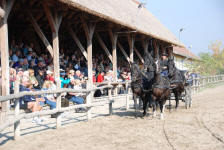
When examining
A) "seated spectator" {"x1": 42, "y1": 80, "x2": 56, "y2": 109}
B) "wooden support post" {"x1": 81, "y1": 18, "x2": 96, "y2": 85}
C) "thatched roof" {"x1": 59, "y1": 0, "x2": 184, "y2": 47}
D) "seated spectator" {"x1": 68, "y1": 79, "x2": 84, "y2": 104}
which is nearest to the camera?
"seated spectator" {"x1": 42, "y1": 80, "x2": 56, "y2": 109}

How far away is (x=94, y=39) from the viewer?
18953 mm

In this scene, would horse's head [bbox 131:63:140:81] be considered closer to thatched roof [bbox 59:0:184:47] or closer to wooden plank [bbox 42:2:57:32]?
thatched roof [bbox 59:0:184:47]

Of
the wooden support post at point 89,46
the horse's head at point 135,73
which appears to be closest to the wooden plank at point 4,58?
the horse's head at point 135,73

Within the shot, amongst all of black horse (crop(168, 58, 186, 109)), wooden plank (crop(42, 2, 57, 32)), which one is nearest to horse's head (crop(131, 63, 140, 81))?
black horse (crop(168, 58, 186, 109))

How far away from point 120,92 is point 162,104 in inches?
266

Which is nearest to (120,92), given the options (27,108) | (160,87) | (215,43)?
(160,87)

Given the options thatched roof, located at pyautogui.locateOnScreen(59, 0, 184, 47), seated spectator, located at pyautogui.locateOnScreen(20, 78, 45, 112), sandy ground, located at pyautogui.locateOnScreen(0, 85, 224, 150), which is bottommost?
sandy ground, located at pyautogui.locateOnScreen(0, 85, 224, 150)

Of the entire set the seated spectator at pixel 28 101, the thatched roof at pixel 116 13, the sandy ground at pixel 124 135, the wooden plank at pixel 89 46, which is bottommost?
the sandy ground at pixel 124 135

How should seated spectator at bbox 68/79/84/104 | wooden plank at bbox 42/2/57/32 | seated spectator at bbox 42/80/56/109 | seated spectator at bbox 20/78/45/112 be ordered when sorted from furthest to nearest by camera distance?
seated spectator at bbox 68/79/84/104
wooden plank at bbox 42/2/57/32
seated spectator at bbox 42/80/56/109
seated spectator at bbox 20/78/45/112

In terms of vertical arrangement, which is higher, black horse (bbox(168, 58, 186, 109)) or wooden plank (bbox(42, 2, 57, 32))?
wooden plank (bbox(42, 2, 57, 32))

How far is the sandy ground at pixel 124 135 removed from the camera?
16.9 ft

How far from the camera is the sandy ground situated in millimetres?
5145

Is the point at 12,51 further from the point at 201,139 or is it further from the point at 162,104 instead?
the point at 201,139

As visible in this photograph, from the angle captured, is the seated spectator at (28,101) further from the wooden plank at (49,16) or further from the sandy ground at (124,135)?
the wooden plank at (49,16)
